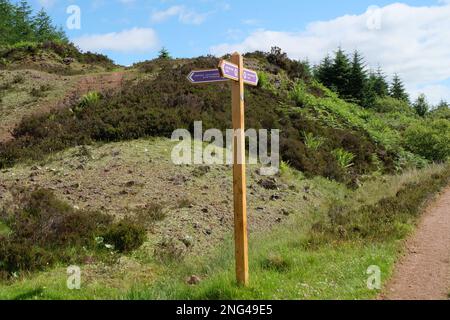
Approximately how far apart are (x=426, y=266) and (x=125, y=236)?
5.75 metres

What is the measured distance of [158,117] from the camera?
17281 mm

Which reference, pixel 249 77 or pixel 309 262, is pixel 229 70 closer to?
pixel 249 77

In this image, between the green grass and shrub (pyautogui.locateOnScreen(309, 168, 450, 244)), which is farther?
the green grass

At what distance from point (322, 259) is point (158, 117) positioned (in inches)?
406

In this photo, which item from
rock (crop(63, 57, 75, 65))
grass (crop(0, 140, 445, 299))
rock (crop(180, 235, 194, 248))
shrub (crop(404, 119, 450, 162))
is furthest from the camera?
rock (crop(63, 57, 75, 65))

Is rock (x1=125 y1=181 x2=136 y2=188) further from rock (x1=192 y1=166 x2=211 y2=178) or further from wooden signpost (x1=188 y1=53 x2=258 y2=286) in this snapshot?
wooden signpost (x1=188 y1=53 x2=258 y2=286)

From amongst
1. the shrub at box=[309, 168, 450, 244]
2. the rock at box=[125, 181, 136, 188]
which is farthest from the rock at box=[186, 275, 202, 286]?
the rock at box=[125, 181, 136, 188]

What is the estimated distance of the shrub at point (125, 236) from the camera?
9.88 metres

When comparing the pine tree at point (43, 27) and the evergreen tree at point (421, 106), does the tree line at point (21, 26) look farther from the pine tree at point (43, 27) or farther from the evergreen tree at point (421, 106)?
the evergreen tree at point (421, 106)

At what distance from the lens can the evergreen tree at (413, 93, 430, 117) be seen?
46.5 m

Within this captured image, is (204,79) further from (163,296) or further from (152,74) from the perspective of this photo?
(152,74)

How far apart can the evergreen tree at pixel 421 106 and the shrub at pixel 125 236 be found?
41.6 metres

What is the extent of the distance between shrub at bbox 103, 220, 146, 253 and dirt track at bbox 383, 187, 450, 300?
511 centimetres

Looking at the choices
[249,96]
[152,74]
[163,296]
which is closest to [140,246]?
[163,296]
